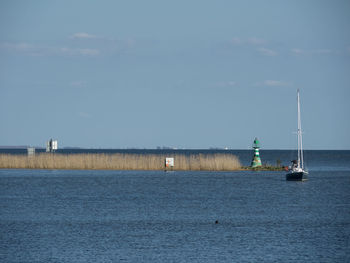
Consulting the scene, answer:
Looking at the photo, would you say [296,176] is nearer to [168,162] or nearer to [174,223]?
[168,162]

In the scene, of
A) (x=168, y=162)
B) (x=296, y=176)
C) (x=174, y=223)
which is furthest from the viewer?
(x=168, y=162)

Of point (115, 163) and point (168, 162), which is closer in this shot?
point (168, 162)

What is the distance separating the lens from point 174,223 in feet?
120

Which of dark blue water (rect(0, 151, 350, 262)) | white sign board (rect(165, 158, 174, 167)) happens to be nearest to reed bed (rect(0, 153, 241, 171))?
white sign board (rect(165, 158, 174, 167))

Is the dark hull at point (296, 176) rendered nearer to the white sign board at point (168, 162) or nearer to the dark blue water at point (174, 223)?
the dark blue water at point (174, 223)

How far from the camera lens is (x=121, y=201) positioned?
161ft

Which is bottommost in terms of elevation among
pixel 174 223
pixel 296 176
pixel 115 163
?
pixel 174 223

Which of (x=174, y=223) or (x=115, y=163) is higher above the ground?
(x=115, y=163)

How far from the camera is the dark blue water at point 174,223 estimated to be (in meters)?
27.3

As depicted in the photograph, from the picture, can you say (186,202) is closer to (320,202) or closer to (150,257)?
(320,202)

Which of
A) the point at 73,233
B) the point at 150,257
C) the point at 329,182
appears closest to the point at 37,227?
the point at 73,233

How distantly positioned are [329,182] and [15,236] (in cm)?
4623

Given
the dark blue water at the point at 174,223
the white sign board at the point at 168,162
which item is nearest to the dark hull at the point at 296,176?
the dark blue water at the point at 174,223

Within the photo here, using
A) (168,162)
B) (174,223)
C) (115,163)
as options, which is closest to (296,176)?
(168,162)
